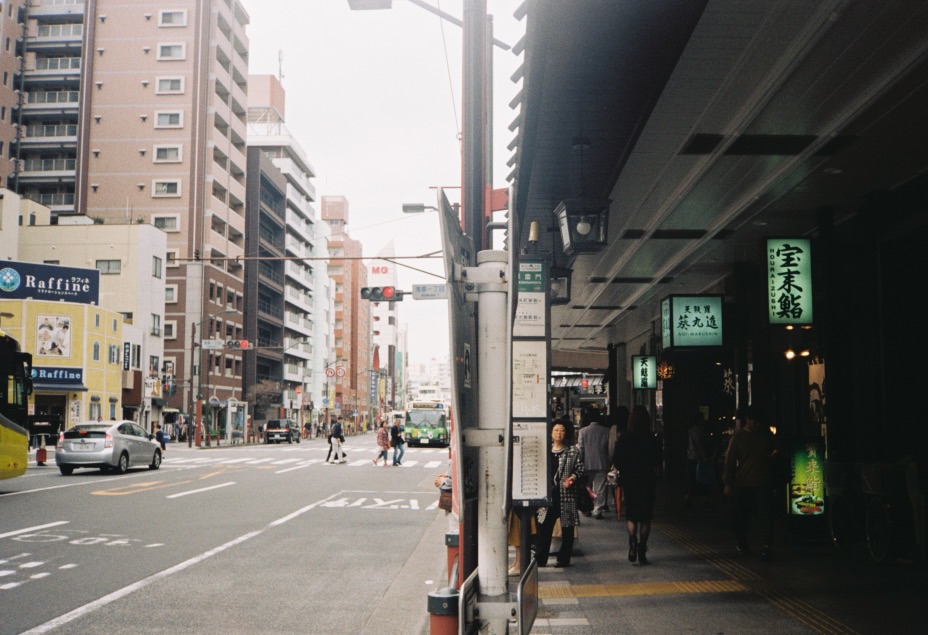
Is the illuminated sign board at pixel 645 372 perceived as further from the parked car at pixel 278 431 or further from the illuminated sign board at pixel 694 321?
the parked car at pixel 278 431

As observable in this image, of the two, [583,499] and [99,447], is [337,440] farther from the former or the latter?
[583,499]

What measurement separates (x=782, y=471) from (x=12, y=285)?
161 feet

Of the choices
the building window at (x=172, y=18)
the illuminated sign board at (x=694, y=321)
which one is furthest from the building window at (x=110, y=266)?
the illuminated sign board at (x=694, y=321)

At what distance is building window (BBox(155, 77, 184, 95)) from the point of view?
75.4 m

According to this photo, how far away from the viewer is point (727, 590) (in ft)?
30.1

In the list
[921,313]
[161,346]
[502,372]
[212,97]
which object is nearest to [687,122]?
[921,313]

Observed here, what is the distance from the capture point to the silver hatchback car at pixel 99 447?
2531 cm

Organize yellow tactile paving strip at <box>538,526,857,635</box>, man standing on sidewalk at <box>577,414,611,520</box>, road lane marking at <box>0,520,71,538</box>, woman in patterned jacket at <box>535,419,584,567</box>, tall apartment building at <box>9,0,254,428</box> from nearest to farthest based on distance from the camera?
yellow tactile paving strip at <box>538,526,857,635</box>, woman in patterned jacket at <box>535,419,584,567</box>, road lane marking at <box>0,520,71,538</box>, man standing on sidewalk at <box>577,414,611,520</box>, tall apartment building at <box>9,0,254,428</box>

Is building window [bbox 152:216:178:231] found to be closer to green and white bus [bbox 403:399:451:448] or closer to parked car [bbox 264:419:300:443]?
parked car [bbox 264:419:300:443]

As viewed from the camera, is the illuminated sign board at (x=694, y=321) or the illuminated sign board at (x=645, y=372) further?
the illuminated sign board at (x=645, y=372)

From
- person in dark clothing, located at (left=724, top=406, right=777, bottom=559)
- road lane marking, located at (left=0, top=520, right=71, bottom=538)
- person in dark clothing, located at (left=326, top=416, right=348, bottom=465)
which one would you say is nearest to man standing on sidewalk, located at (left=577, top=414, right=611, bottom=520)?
person in dark clothing, located at (left=724, top=406, right=777, bottom=559)

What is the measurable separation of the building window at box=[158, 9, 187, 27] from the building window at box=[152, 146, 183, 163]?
10.9m

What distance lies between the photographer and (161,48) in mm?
76000

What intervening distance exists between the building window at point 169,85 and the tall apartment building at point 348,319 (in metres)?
53.5
